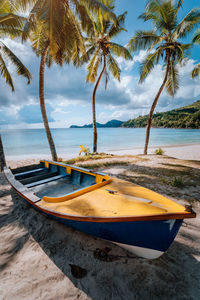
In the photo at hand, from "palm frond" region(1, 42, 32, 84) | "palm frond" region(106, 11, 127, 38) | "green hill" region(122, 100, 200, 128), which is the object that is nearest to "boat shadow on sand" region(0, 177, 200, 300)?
"palm frond" region(1, 42, 32, 84)

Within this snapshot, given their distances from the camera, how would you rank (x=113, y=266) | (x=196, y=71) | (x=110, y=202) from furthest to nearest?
(x=196, y=71), (x=110, y=202), (x=113, y=266)

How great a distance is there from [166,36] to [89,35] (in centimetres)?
512

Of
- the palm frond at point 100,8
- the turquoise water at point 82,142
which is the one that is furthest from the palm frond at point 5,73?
the turquoise water at point 82,142

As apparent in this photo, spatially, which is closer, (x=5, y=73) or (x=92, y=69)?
(x=5, y=73)

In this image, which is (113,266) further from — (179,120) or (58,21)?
(179,120)

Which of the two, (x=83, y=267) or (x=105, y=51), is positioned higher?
(x=105, y=51)

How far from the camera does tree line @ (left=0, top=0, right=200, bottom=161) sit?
5227 millimetres

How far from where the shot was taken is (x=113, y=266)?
1.95m

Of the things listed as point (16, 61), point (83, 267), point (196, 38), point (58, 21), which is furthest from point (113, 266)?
point (196, 38)

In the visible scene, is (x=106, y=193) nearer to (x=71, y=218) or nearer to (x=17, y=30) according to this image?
(x=71, y=218)

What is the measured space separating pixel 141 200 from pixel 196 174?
504cm

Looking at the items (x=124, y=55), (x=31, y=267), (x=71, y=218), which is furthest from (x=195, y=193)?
(x=124, y=55)

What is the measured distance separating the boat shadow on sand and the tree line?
6.01m

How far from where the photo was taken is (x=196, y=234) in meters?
2.52
